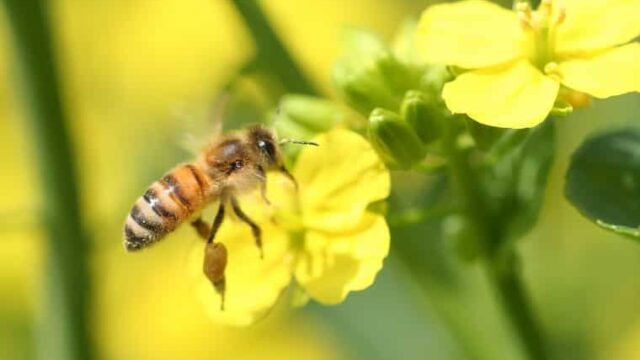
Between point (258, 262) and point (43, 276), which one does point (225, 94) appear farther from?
point (43, 276)

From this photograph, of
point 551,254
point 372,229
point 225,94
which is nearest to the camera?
point 372,229

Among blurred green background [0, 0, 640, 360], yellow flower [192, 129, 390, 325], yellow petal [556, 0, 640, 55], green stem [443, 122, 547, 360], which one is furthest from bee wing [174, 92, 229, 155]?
yellow petal [556, 0, 640, 55]

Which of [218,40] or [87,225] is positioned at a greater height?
[87,225]

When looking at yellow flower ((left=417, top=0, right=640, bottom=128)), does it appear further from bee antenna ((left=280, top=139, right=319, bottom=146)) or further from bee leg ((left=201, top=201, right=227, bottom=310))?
bee leg ((left=201, top=201, right=227, bottom=310))

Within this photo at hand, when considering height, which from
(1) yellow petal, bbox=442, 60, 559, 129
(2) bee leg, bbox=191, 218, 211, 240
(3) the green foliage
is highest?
(1) yellow petal, bbox=442, 60, 559, 129

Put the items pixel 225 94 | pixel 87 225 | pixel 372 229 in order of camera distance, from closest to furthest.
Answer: pixel 372 229
pixel 225 94
pixel 87 225

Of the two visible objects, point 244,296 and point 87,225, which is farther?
point 87,225

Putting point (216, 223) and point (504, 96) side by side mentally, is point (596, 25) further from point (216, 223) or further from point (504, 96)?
point (216, 223)

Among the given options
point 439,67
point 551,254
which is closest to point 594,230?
point 551,254
